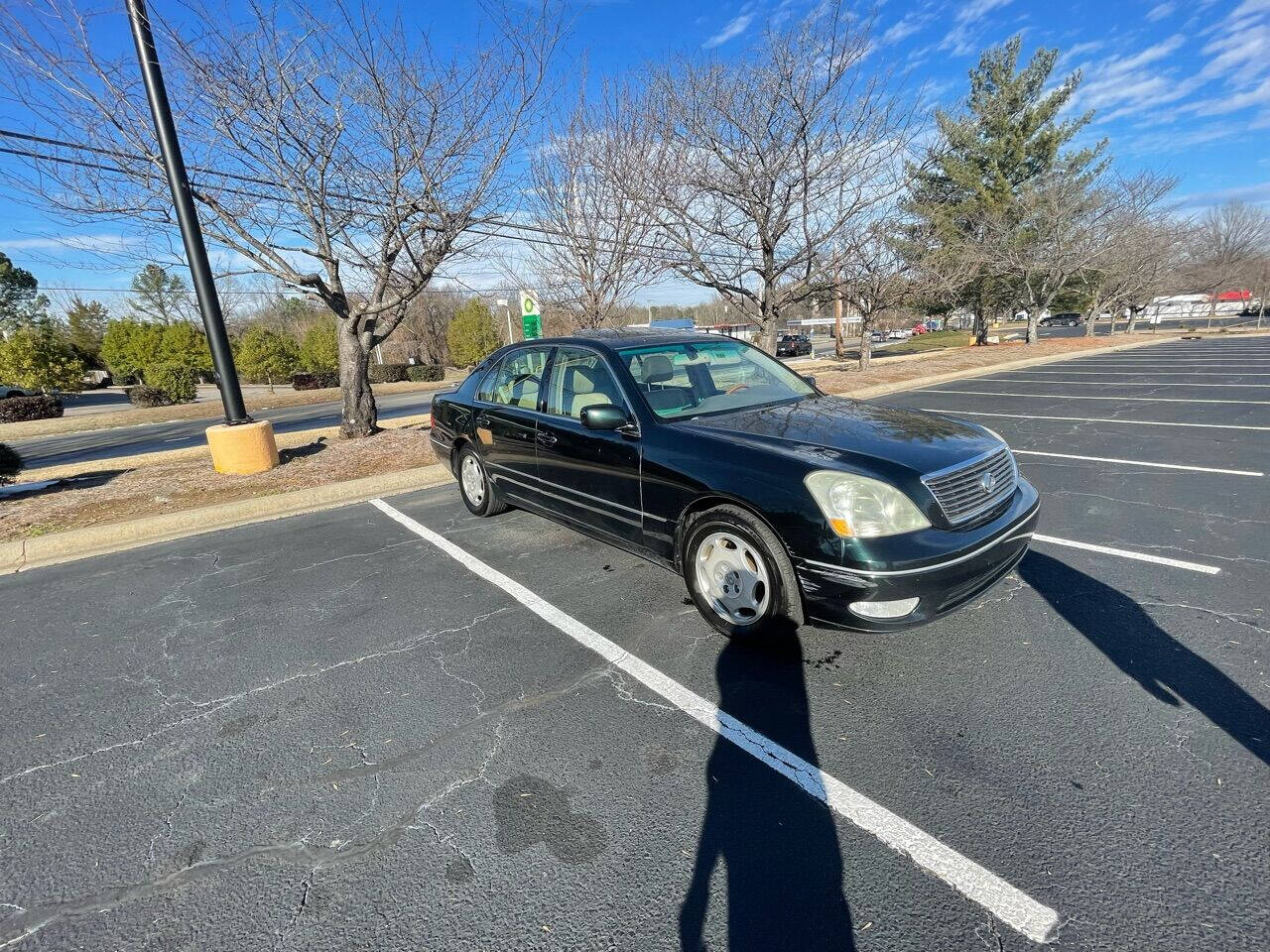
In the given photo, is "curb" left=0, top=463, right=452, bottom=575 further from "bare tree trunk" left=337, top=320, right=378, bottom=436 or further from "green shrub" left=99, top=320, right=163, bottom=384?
"green shrub" left=99, top=320, right=163, bottom=384

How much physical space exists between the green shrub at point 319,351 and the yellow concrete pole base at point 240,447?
26225 mm

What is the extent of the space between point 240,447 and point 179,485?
29.2 inches

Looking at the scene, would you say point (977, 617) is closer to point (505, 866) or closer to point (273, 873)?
point (505, 866)

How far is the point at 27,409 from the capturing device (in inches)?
763

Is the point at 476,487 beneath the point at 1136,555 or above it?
above

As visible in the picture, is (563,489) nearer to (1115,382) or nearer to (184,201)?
(184,201)

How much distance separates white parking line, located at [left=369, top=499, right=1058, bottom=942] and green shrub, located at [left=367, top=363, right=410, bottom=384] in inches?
1276

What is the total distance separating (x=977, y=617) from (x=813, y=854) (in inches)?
75.6

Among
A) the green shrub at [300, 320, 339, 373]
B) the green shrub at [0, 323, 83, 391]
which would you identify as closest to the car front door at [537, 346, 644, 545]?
the green shrub at [0, 323, 83, 391]

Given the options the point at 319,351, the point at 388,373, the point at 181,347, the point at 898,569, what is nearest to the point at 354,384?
the point at 898,569

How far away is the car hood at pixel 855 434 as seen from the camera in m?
2.78

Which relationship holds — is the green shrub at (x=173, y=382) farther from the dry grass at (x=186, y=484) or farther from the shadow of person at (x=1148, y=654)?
the shadow of person at (x=1148, y=654)

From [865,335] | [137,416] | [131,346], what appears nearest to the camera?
[865,335]

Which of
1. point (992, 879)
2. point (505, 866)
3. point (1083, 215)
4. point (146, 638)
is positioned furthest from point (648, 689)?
point (1083, 215)
